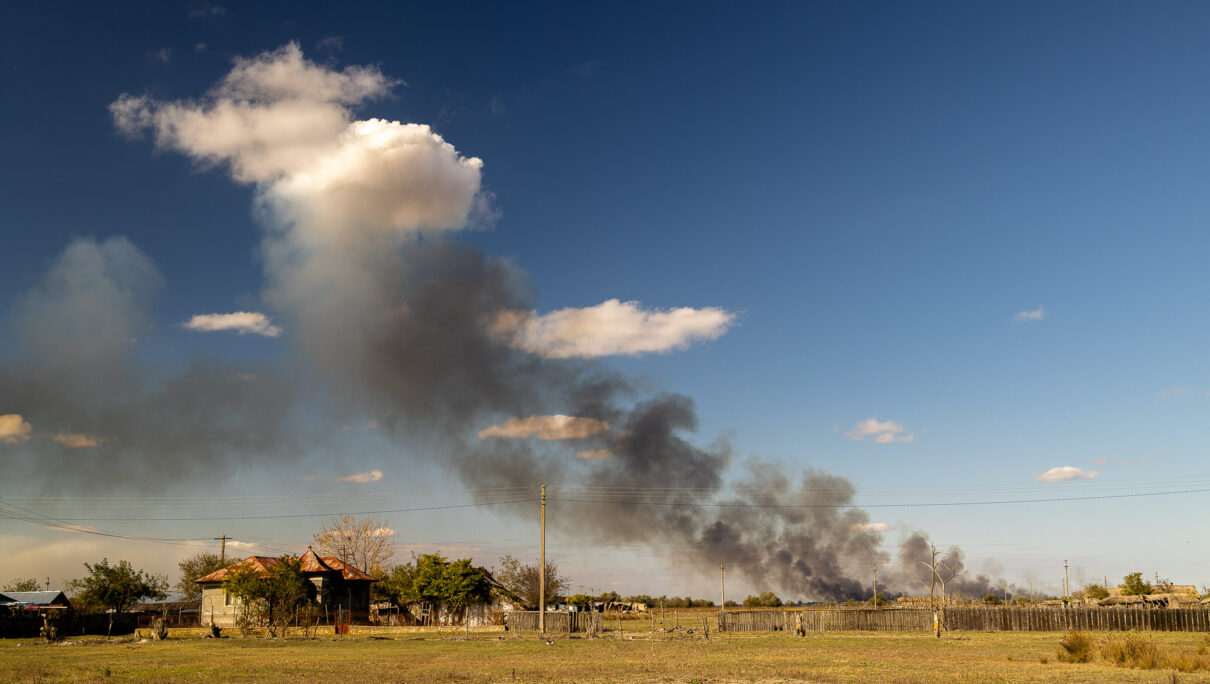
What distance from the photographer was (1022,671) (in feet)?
91.3

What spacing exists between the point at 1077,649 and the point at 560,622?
3898cm

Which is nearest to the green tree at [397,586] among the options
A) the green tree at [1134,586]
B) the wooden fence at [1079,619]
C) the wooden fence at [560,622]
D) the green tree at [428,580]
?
the green tree at [428,580]

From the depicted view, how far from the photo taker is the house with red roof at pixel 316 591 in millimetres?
81188

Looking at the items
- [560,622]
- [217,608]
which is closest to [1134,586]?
[560,622]

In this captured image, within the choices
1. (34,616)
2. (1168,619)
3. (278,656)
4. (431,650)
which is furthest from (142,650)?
(1168,619)

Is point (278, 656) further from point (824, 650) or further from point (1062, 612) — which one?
point (1062, 612)

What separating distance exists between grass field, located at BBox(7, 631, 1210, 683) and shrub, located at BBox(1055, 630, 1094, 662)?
2.86 ft

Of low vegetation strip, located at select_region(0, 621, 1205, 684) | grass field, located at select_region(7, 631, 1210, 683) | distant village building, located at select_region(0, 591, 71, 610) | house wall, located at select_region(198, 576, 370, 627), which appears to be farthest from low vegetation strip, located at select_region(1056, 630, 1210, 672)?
distant village building, located at select_region(0, 591, 71, 610)

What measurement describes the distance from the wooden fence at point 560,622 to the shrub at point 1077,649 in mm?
35124

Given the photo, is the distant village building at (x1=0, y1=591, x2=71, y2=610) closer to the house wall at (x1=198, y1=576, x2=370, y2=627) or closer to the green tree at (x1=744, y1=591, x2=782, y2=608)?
the house wall at (x1=198, y1=576, x2=370, y2=627)

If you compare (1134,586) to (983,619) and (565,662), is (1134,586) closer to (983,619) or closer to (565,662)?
(983,619)

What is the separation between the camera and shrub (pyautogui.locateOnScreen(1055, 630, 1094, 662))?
3216 cm

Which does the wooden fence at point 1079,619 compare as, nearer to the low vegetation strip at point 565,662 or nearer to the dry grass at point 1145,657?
the low vegetation strip at point 565,662

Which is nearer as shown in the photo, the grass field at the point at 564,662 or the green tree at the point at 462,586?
the grass field at the point at 564,662
